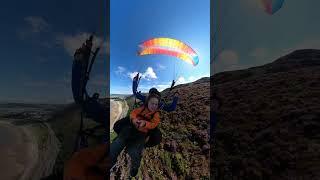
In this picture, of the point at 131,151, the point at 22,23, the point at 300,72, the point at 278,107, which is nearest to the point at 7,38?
the point at 22,23

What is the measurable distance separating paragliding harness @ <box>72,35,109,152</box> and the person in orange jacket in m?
0.43

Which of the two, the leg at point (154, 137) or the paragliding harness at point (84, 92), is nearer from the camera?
the paragliding harness at point (84, 92)

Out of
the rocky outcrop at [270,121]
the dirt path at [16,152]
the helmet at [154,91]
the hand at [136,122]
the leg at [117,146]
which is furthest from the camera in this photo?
the helmet at [154,91]

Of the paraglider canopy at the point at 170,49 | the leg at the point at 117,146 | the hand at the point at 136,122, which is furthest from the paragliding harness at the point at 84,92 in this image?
the paraglider canopy at the point at 170,49

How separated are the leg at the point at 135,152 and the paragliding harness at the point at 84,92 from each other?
0.66 meters

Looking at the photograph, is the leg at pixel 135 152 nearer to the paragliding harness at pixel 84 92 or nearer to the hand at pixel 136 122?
the hand at pixel 136 122

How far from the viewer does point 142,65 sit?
644 centimetres

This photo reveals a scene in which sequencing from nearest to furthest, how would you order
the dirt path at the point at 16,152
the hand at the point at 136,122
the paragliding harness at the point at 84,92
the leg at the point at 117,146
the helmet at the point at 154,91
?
1. the dirt path at the point at 16,152
2. the paragliding harness at the point at 84,92
3. the leg at the point at 117,146
4. the hand at the point at 136,122
5. the helmet at the point at 154,91

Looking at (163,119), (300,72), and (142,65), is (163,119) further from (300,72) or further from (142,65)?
(300,72)

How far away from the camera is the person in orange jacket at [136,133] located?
613 cm

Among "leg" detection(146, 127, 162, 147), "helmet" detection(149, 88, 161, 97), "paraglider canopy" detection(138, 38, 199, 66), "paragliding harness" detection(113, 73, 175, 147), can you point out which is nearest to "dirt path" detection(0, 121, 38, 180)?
"paragliding harness" detection(113, 73, 175, 147)

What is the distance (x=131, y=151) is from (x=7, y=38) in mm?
2585

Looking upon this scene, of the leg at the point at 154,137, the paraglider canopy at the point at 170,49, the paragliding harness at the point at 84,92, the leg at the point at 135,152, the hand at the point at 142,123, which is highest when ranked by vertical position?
the paraglider canopy at the point at 170,49

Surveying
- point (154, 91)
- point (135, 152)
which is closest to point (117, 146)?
point (135, 152)
